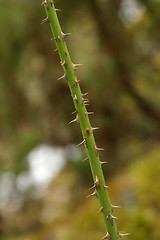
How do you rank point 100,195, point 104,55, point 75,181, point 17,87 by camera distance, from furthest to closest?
point 75,181 → point 17,87 → point 104,55 → point 100,195

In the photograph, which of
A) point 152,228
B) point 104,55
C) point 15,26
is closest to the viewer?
point 152,228

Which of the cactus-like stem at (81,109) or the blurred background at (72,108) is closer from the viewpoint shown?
the cactus-like stem at (81,109)

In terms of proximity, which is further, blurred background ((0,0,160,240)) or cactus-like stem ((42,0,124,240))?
blurred background ((0,0,160,240))

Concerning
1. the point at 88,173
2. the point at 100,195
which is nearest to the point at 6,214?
the point at 88,173

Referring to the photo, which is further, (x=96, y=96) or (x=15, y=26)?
(x=96, y=96)

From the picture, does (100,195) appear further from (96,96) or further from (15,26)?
(96,96)

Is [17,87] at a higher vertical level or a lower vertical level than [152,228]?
higher

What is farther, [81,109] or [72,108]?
[72,108]

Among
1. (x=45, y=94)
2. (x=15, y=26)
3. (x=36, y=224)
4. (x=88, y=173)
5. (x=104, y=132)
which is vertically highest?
(x=15, y=26)
